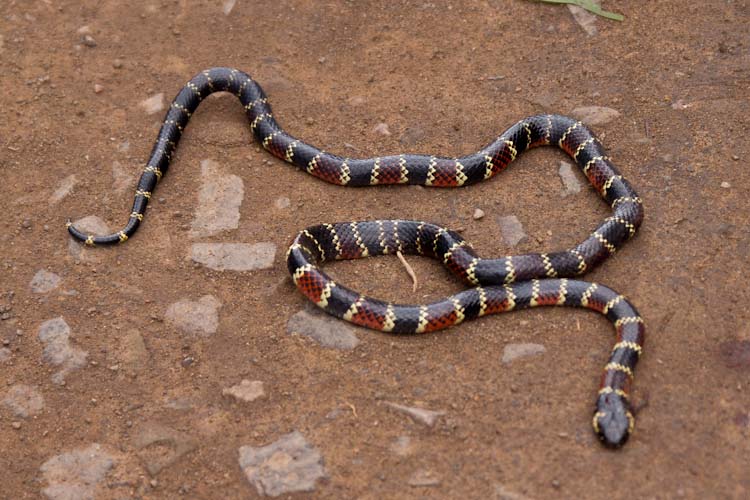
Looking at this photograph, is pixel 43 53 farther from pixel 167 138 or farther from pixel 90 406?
pixel 90 406

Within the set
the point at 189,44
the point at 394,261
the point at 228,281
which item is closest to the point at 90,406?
the point at 228,281

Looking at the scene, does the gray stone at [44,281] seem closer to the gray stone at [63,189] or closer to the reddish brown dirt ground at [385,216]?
the reddish brown dirt ground at [385,216]

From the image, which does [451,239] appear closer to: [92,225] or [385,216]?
[385,216]

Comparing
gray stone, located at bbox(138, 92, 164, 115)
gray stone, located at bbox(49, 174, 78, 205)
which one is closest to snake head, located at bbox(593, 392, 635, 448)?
gray stone, located at bbox(49, 174, 78, 205)

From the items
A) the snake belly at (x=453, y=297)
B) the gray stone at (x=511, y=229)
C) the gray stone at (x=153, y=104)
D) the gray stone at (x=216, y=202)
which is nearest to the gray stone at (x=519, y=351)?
the snake belly at (x=453, y=297)

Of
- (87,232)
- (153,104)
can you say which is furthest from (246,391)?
(153,104)

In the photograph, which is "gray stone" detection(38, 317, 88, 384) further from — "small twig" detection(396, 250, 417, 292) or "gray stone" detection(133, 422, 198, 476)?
"small twig" detection(396, 250, 417, 292)

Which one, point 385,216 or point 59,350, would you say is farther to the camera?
point 385,216
